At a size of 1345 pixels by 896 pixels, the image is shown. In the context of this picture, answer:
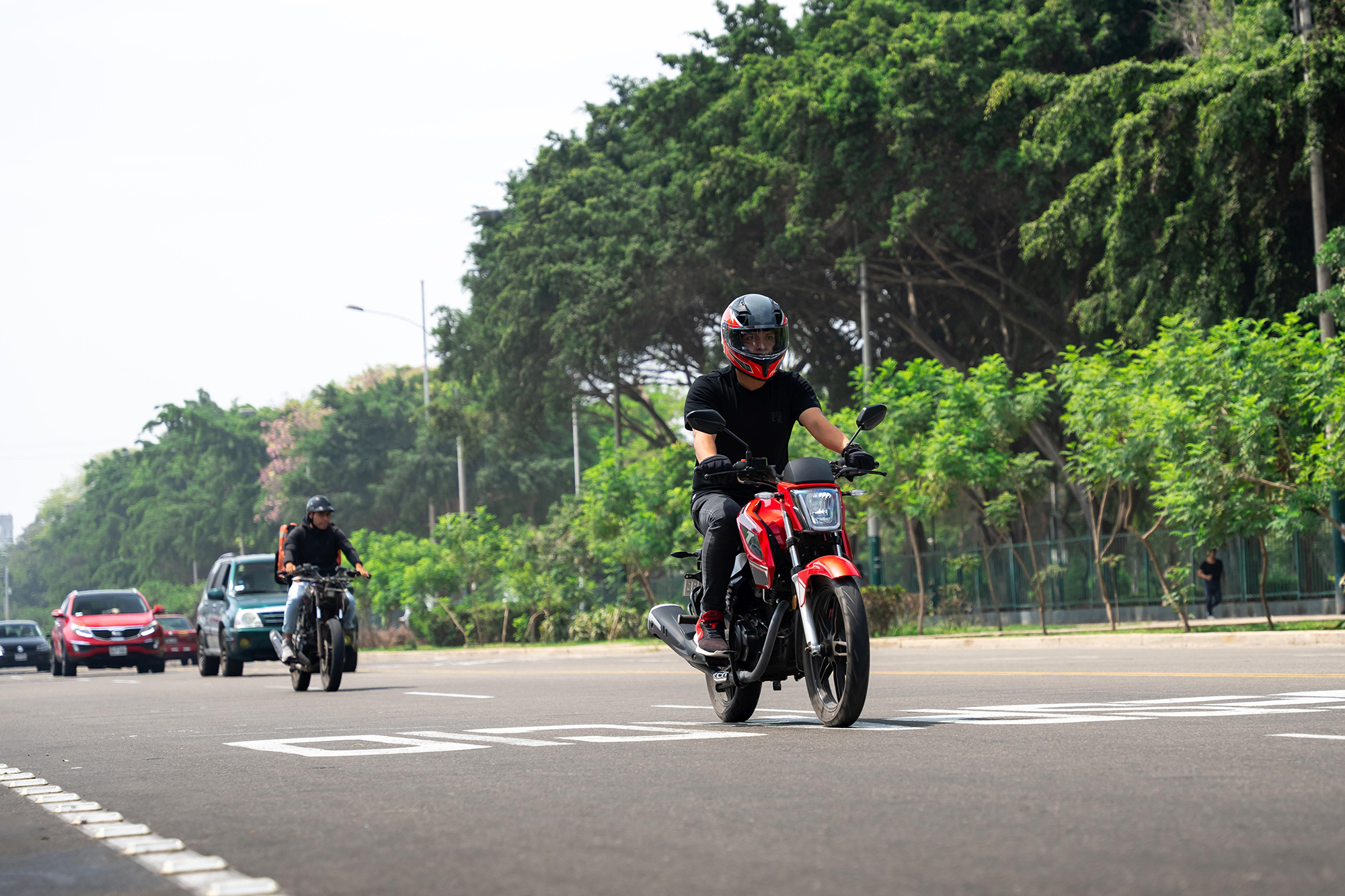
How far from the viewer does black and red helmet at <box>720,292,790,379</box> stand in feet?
29.3

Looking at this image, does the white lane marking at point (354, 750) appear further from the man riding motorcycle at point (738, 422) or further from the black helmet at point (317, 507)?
the black helmet at point (317, 507)

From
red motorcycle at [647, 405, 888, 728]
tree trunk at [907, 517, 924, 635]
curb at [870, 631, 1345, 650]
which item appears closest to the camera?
red motorcycle at [647, 405, 888, 728]

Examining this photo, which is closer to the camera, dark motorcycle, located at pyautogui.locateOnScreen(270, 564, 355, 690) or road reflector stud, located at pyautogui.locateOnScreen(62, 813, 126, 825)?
road reflector stud, located at pyautogui.locateOnScreen(62, 813, 126, 825)

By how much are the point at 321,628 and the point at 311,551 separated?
84cm

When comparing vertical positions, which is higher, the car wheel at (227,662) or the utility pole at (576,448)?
the utility pole at (576,448)

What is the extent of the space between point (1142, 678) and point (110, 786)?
893cm

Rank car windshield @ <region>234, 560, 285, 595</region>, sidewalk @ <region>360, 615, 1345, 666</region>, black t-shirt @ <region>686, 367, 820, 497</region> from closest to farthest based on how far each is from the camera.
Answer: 1. black t-shirt @ <region>686, 367, 820, 497</region>
2. sidewalk @ <region>360, 615, 1345, 666</region>
3. car windshield @ <region>234, 560, 285, 595</region>

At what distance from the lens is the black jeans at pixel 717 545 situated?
8828mm

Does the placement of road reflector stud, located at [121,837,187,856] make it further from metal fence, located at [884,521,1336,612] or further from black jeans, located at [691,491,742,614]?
metal fence, located at [884,521,1336,612]

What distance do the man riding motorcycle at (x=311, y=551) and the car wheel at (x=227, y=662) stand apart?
802 centimetres

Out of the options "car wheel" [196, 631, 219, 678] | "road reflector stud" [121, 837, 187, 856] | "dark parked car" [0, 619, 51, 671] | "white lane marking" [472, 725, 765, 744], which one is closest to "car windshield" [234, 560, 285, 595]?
"car wheel" [196, 631, 219, 678]

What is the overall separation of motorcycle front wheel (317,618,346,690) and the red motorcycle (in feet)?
26.7

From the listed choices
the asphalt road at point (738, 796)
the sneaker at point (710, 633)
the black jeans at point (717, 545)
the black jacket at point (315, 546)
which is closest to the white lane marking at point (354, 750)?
the asphalt road at point (738, 796)

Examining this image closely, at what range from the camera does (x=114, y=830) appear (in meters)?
5.66
